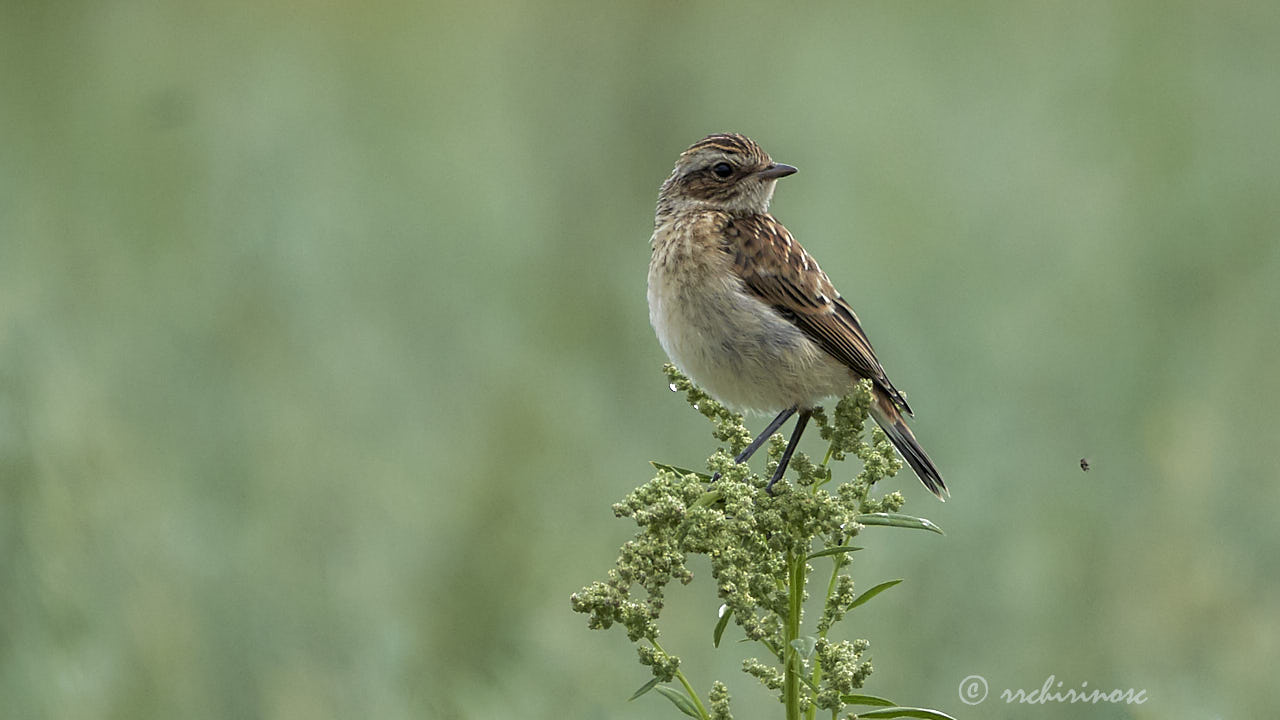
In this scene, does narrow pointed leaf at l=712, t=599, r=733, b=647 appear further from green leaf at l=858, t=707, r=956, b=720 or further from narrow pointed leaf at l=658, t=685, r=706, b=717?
green leaf at l=858, t=707, r=956, b=720

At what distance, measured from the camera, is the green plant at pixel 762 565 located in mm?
1693

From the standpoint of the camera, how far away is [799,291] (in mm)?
3174

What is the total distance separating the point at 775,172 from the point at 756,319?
0.48 metres

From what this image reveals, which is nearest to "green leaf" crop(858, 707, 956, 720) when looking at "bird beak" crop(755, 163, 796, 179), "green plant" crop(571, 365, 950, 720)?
"green plant" crop(571, 365, 950, 720)

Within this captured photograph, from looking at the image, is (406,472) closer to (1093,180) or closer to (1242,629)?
(1242,629)

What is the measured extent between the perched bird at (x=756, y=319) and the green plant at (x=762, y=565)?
3.18 ft

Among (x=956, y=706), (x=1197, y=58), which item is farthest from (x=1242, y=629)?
(x=1197, y=58)

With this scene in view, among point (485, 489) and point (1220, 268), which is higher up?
point (1220, 268)

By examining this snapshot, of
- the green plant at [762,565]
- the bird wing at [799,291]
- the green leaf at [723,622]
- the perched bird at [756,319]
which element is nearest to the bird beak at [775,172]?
the perched bird at [756,319]

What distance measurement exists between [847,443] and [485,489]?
2208 mm

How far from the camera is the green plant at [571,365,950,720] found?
1693 mm

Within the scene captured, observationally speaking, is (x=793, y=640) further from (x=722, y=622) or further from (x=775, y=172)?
(x=775, y=172)

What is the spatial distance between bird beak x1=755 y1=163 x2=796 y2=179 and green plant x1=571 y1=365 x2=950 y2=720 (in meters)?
1.46

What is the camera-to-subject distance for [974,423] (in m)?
4.39
